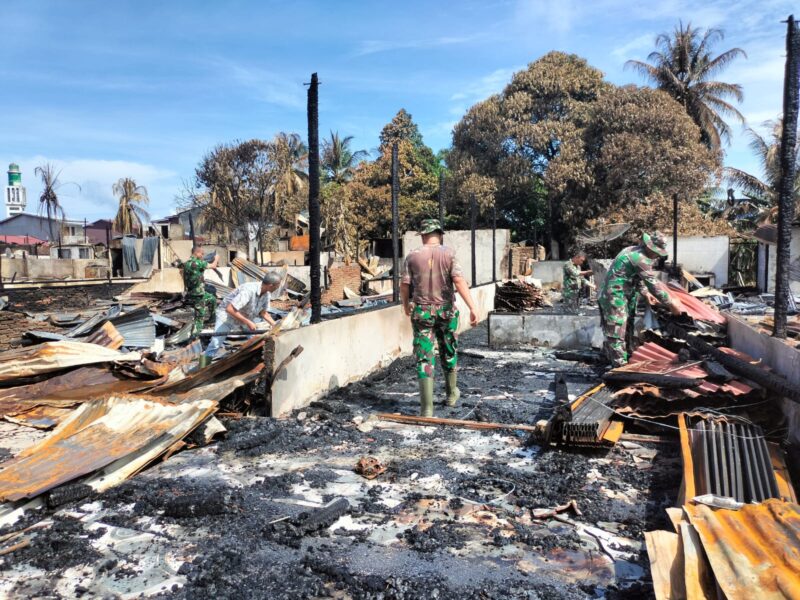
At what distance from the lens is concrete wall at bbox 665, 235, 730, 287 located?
21.4 metres

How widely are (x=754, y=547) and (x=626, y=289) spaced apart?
15.7 ft

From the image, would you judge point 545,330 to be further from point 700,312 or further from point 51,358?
point 51,358

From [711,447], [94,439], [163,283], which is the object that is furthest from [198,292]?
[163,283]

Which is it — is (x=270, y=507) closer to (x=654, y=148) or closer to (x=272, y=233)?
(x=654, y=148)

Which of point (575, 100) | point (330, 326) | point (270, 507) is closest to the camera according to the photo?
point (270, 507)

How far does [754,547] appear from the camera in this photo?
7.97 ft

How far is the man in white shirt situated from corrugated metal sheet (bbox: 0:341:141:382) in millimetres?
1007

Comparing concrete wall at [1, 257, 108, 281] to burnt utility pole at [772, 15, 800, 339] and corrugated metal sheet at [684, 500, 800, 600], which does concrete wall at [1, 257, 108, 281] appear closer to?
burnt utility pole at [772, 15, 800, 339]

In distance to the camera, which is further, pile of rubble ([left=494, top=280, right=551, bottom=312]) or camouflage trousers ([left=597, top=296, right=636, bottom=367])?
pile of rubble ([left=494, top=280, right=551, bottom=312])

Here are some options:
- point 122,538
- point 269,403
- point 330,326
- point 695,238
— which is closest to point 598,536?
point 122,538

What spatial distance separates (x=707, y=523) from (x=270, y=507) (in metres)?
2.25

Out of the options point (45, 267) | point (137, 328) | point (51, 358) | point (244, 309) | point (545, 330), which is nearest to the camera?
point (51, 358)

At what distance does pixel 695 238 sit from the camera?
21672 millimetres

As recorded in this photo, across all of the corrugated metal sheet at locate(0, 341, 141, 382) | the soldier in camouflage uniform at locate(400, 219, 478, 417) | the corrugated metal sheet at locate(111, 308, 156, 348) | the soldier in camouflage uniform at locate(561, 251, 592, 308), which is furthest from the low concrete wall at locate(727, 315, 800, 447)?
the corrugated metal sheet at locate(111, 308, 156, 348)
